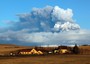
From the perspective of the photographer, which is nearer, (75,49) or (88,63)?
(88,63)

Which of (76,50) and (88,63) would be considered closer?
(88,63)

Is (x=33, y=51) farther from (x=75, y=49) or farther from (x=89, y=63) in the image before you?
(x=89, y=63)

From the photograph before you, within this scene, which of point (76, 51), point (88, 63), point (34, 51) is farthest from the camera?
point (34, 51)

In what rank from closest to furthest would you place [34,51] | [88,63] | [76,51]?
[88,63] → [76,51] → [34,51]

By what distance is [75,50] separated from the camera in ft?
616

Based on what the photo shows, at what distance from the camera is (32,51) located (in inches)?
7815

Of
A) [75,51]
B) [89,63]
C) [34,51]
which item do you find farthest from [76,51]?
[89,63]

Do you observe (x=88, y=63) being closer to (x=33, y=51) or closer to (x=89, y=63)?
(x=89, y=63)

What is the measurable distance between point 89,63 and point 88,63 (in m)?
0.24

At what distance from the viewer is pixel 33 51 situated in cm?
19825

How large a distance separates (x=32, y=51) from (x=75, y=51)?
27.7 meters

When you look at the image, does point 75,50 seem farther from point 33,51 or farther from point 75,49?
point 33,51

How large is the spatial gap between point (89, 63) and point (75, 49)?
110250mm

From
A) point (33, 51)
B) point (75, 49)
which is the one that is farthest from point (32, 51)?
point (75, 49)
